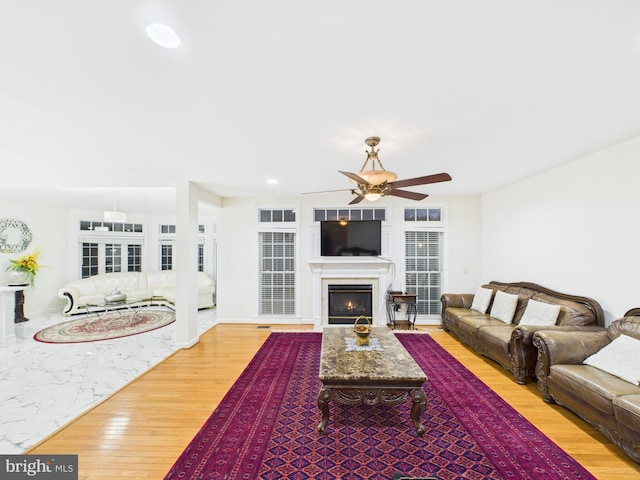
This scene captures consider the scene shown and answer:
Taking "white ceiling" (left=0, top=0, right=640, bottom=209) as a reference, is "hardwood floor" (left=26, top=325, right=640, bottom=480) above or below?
below

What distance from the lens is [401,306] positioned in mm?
5660

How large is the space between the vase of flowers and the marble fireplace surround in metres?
5.97

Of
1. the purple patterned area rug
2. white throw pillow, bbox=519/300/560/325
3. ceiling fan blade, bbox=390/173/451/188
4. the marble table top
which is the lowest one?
the purple patterned area rug

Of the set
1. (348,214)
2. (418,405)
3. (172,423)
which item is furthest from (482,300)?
(172,423)

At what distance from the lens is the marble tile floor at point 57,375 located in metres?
2.45

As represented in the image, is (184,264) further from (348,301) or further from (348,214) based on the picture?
(348,214)

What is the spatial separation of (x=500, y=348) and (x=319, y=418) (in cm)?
244

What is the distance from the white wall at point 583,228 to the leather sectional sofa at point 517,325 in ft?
0.49

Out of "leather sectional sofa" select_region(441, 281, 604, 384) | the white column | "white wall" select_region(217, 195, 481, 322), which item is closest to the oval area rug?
the white column

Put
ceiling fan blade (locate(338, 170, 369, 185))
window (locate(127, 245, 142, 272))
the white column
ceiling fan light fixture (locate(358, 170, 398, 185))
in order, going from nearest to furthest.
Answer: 1. ceiling fan blade (locate(338, 170, 369, 185))
2. ceiling fan light fixture (locate(358, 170, 398, 185))
3. the white column
4. window (locate(127, 245, 142, 272))

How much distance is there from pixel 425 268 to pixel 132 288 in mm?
7414

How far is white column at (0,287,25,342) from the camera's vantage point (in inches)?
179

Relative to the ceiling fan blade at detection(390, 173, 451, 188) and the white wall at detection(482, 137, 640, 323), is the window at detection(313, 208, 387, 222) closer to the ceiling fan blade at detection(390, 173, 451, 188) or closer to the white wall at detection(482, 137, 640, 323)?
the white wall at detection(482, 137, 640, 323)

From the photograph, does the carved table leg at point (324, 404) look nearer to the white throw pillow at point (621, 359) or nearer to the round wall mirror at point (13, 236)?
the white throw pillow at point (621, 359)
